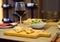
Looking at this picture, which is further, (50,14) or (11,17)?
(11,17)

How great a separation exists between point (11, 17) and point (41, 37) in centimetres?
278

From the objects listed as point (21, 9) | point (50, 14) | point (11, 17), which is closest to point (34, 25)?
point (21, 9)

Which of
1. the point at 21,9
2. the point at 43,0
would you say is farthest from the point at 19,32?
the point at 43,0

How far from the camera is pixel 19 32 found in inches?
42.6

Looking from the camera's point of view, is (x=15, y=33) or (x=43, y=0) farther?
(x=43, y=0)

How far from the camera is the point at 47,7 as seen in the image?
11.6ft

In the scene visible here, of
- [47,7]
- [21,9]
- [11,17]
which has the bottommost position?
[11,17]

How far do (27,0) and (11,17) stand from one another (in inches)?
23.7

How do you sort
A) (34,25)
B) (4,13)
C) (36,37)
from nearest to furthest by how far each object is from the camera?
1. (36,37)
2. (34,25)
3. (4,13)

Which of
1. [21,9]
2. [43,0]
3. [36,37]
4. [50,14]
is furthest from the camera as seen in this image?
[43,0]

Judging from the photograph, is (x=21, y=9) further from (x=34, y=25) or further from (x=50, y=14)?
(x=50, y=14)

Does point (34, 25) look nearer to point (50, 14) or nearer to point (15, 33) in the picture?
point (15, 33)

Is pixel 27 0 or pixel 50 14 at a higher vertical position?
pixel 27 0

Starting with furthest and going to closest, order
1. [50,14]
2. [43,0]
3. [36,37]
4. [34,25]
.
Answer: [43,0], [50,14], [34,25], [36,37]
